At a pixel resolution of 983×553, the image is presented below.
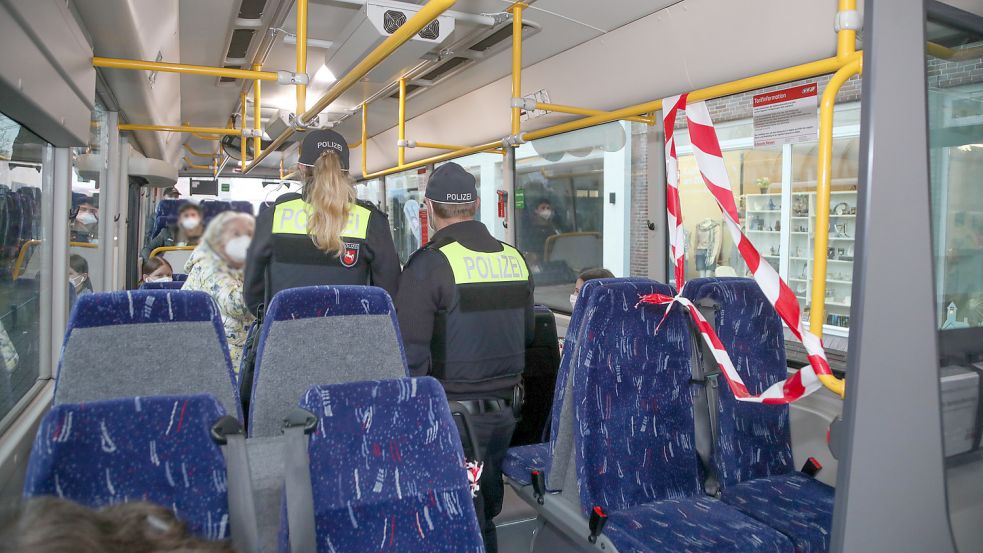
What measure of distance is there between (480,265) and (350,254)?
500 mm

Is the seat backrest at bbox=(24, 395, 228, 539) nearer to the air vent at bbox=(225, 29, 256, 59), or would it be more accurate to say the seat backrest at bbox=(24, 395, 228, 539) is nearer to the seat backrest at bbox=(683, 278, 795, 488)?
the seat backrest at bbox=(683, 278, 795, 488)

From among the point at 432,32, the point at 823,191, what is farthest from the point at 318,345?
the point at 432,32

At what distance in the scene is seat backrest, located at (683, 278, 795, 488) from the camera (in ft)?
7.86

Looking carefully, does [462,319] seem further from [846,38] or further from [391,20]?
[391,20]

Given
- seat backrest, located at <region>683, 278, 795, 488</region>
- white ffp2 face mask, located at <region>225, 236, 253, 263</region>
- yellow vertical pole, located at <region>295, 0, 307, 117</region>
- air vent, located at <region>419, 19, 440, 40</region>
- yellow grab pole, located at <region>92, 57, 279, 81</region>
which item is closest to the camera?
white ffp2 face mask, located at <region>225, 236, 253, 263</region>

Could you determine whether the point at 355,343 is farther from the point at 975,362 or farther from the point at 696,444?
the point at 975,362

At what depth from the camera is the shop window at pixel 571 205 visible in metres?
4.89

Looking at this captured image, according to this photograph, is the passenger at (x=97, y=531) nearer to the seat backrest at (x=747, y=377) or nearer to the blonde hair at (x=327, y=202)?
the blonde hair at (x=327, y=202)

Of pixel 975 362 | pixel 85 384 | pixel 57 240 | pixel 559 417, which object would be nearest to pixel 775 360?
pixel 559 417

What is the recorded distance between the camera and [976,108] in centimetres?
122

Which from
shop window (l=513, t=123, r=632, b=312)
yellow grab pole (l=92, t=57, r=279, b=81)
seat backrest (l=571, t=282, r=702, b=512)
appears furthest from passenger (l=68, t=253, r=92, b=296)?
shop window (l=513, t=123, r=632, b=312)

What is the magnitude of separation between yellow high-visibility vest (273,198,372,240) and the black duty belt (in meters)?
0.73

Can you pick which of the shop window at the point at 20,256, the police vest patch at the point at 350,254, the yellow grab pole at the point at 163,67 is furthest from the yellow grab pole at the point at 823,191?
the yellow grab pole at the point at 163,67

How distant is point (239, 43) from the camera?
18.0 ft
